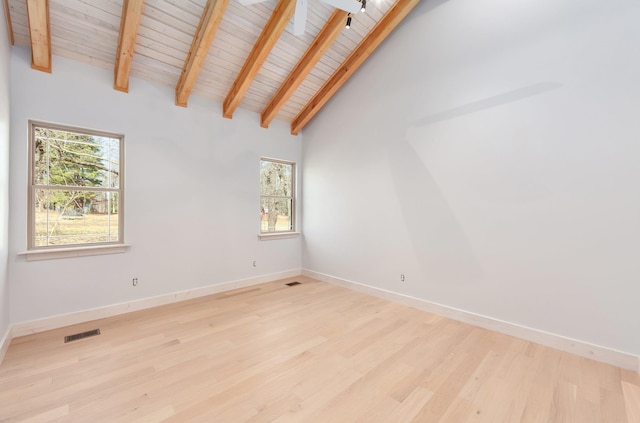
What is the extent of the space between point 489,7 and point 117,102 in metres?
4.46

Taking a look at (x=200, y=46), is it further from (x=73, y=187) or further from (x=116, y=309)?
(x=116, y=309)

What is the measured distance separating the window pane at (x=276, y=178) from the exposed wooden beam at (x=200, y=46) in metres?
1.63

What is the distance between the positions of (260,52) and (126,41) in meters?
1.40

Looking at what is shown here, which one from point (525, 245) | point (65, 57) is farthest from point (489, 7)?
point (65, 57)

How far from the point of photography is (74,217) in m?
3.22

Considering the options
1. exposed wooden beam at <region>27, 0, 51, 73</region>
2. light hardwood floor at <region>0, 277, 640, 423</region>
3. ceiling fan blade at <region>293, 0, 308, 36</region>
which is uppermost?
ceiling fan blade at <region>293, 0, 308, 36</region>

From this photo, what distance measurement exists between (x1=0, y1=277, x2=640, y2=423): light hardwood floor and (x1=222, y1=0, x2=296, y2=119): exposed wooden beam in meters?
3.01

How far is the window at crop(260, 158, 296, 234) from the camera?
16.3 feet

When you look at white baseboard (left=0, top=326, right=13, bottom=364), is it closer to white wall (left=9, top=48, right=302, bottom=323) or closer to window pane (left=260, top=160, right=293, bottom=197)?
white wall (left=9, top=48, right=302, bottom=323)

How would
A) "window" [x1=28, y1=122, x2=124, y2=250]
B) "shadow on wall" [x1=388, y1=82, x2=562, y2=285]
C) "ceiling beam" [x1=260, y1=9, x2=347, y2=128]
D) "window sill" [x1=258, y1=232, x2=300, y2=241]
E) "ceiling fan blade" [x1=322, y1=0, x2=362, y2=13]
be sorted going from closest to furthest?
"ceiling fan blade" [x1=322, y1=0, x2=362, y2=13] < "window" [x1=28, y1=122, x2=124, y2=250] < "shadow on wall" [x1=388, y1=82, x2=562, y2=285] < "ceiling beam" [x1=260, y1=9, x2=347, y2=128] < "window sill" [x1=258, y1=232, x2=300, y2=241]

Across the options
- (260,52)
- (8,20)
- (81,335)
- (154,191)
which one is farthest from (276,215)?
(8,20)

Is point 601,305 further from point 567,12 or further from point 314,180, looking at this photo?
point 314,180

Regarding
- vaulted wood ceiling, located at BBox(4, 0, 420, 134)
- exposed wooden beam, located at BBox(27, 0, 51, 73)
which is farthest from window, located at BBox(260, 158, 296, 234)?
exposed wooden beam, located at BBox(27, 0, 51, 73)

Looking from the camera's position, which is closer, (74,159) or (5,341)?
(5,341)
